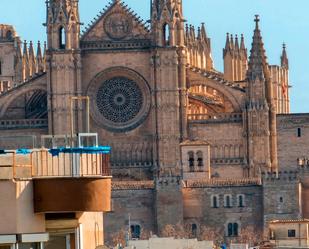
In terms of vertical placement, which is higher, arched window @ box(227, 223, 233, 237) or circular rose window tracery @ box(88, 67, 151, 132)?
circular rose window tracery @ box(88, 67, 151, 132)

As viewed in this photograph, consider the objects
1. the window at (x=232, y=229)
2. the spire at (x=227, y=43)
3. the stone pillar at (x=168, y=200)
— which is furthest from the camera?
the spire at (x=227, y=43)

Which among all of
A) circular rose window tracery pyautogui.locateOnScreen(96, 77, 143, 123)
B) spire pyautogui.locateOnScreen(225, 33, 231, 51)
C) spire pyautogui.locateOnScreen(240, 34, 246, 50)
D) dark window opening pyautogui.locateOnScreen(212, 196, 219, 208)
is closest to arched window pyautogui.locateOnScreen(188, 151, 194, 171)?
dark window opening pyautogui.locateOnScreen(212, 196, 219, 208)

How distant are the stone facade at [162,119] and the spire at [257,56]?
0.07m

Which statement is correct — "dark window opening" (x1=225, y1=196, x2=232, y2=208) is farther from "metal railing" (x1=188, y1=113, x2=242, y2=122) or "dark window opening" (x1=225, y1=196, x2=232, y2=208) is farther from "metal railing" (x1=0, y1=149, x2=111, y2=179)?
"metal railing" (x1=0, y1=149, x2=111, y2=179)

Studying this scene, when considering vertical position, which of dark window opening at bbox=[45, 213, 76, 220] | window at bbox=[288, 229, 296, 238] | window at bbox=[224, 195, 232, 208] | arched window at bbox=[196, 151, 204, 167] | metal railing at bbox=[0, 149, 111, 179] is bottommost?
window at bbox=[288, 229, 296, 238]

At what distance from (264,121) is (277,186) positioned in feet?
22.4

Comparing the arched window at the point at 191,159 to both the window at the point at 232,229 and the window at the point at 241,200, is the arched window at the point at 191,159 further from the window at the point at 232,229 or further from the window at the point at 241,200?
the window at the point at 232,229

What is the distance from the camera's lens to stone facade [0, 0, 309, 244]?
119 m

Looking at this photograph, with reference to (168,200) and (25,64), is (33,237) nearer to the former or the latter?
(168,200)

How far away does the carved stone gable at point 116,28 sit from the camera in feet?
417

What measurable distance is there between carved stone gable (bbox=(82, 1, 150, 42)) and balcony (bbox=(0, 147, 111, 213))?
10546cm

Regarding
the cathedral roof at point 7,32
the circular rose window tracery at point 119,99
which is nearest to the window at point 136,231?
the circular rose window tracery at point 119,99

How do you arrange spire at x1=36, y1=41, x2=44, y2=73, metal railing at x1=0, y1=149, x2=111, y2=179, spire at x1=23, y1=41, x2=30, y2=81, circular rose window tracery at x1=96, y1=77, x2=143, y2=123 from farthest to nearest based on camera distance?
spire at x1=36, y1=41, x2=44, y2=73 < spire at x1=23, y1=41, x2=30, y2=81 < circular rose window tracery at x1=96, y1=77, x2=143, y2=123 < metal railing at x1=0, y1=149, x2=111, y2=179

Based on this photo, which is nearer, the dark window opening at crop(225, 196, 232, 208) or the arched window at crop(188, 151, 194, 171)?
the dark window opening at crop(225, 196, 232, 208)
